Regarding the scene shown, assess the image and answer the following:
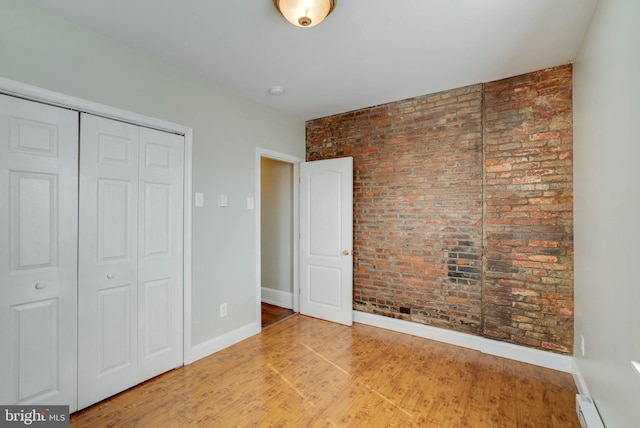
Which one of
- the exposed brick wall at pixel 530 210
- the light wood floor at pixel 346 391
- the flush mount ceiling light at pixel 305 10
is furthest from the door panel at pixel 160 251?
the exposed brick wall at pixel 530 210

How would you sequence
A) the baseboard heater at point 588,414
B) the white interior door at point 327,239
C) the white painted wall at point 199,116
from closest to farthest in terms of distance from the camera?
the baseboard heater at point 588,414, the white painted wall at point 199,116, the white interior door at point 327,239

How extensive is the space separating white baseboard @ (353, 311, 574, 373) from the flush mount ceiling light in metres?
3.15

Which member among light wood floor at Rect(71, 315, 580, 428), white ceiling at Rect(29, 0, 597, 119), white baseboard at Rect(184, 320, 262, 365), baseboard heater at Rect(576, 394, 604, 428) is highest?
white ceiling at Rect(29, 0, 597, 119)

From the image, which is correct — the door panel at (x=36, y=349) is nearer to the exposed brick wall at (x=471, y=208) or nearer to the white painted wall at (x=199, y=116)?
the white painted wall at (x=199, y=116)

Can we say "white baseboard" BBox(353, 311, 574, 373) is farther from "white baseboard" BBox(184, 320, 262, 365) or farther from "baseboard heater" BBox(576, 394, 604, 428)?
"white baseboard" BBox(184, 320, 262, 365)

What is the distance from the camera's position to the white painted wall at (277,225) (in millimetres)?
4367

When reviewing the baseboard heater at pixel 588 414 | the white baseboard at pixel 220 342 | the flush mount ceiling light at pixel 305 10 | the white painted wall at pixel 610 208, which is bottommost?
the white baseboard at pixel 220 342

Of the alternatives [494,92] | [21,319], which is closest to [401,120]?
[494,92]

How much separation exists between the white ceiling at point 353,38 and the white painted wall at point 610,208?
13.7 inches

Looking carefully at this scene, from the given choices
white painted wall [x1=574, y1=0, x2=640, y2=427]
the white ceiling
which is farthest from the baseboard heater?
the white ceiling

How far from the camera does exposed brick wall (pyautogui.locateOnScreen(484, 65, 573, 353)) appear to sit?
8.43 ft

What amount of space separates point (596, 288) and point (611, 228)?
530 millimetres

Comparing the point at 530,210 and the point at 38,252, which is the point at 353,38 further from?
the point at 38,252

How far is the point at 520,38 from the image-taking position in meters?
2.17
